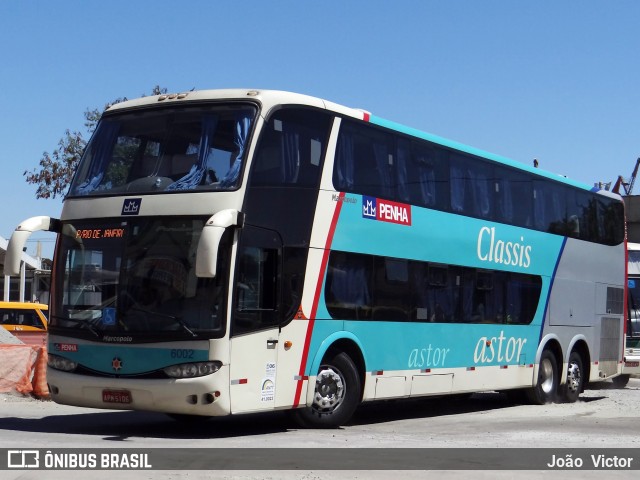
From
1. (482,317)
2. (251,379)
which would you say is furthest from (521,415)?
(251,379)

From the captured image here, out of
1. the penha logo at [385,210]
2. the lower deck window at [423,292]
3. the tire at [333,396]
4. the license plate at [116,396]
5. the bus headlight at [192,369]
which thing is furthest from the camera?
the penha logo at [385,210]

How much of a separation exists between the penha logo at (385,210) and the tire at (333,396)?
6.74ft

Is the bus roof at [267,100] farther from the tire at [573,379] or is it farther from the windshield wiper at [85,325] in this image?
the tire at [573,379]

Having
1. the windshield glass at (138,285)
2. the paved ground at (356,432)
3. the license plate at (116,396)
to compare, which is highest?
the windshield glass at (138,285)

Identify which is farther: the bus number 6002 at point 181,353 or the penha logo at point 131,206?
the penha logo at point 131,206

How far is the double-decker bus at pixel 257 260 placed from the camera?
12.9 m

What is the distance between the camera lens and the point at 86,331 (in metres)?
13.4

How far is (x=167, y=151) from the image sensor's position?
13.7 metres

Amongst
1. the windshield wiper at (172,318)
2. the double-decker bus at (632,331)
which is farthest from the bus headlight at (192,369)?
the double-decker bus at (632,331)

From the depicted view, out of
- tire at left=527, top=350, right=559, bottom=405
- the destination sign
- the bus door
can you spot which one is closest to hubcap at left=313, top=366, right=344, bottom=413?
the bus door

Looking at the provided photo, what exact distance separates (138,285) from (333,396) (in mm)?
3312

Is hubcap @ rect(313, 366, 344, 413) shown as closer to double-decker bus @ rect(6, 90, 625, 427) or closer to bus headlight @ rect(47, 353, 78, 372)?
double-decker bus @ rect(6, 90, 625, 427)

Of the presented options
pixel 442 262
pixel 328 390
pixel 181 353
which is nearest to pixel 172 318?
pixel 181 353

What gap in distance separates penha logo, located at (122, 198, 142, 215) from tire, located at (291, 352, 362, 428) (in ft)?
10.9
